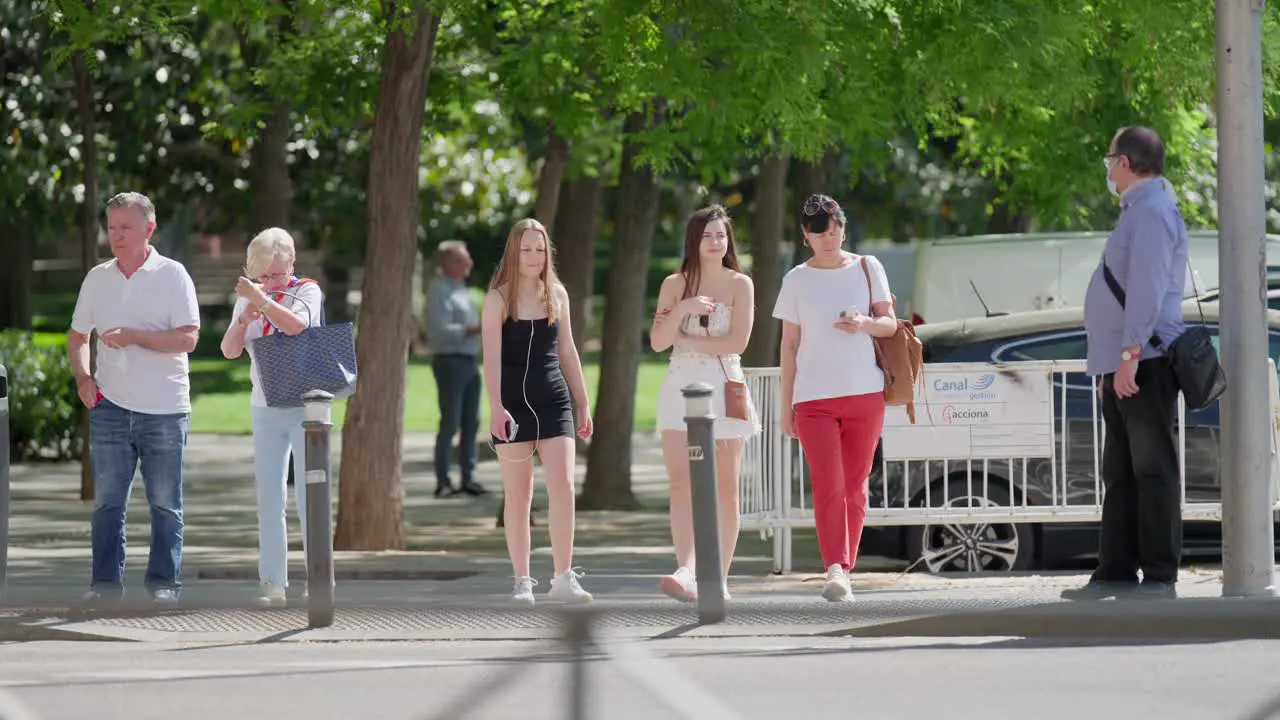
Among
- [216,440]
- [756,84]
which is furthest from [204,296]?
[756,84]

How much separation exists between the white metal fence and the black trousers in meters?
2.28

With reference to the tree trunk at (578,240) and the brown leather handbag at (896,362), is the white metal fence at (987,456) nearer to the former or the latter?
the brown leather handbag at (896,362)

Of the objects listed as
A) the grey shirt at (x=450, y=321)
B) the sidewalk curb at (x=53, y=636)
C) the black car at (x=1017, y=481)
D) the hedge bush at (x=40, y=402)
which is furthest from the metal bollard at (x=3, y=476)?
the hedge bush at (x=40, y=402)

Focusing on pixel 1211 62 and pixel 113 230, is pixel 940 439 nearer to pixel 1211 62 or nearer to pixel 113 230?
pixel 1211 62

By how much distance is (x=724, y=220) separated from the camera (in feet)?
31.9

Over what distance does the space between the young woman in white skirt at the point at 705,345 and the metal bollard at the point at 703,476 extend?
0.52 m

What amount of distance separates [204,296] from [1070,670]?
5903 cm

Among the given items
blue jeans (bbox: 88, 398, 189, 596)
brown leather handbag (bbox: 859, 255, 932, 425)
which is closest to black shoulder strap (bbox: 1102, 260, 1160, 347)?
brown leather handbag (bbox: 859, 255, 932, 425)

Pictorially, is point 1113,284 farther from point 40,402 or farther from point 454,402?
point 40,402

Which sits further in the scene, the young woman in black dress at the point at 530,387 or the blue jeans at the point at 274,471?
the blue jeans at the point at 274,471

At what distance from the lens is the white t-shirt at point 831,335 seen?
948 centimetres

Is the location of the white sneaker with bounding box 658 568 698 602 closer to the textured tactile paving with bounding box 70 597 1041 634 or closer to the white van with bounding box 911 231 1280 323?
the textured tactile paving with bounding box 70 597 1041 634

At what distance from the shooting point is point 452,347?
714 inches

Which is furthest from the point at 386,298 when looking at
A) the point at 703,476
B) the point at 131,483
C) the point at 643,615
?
the point at 643,615
